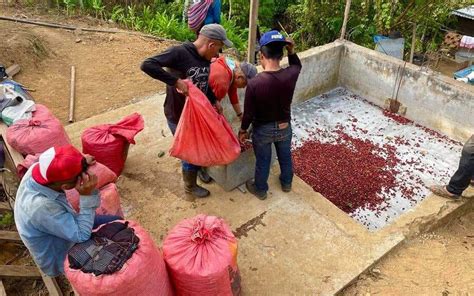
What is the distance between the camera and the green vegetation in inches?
311

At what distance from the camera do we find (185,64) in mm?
3580

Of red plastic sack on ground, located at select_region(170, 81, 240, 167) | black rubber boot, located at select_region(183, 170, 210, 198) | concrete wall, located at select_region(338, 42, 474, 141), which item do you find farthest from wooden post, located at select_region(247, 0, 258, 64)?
concrete wall, located at select_region(338, 42, 474, 141)

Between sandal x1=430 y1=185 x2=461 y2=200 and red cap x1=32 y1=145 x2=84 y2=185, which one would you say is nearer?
red cap x1=32 y1=145 x2=84 y2=185

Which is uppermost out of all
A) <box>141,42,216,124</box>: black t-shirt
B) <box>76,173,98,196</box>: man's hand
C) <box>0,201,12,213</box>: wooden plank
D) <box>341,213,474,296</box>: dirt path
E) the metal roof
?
<box>141,42,216,124</box>: black t-shirt

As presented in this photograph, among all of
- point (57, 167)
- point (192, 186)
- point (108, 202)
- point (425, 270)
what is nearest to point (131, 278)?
point (57, 167)

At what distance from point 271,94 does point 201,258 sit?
5.19 ft

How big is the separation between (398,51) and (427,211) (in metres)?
4.31

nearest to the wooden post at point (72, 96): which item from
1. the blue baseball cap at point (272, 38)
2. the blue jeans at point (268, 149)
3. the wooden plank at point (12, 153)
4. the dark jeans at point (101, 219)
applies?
the wooden plank at point (12, 153)

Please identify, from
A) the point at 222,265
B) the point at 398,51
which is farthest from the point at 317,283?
the point at 398,51

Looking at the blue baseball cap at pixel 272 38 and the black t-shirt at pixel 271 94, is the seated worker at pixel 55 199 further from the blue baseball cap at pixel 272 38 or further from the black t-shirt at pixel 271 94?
the blue baseball cap at pixel 272 38

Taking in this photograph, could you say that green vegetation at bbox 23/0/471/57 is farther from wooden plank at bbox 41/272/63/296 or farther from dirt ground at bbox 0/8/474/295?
wooden plank at bbox 41/272/63/296

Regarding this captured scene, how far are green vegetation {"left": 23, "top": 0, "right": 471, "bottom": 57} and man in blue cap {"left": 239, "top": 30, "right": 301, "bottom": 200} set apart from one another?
4.57 m

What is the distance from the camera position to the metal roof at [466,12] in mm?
9141

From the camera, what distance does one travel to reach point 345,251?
146 inches
